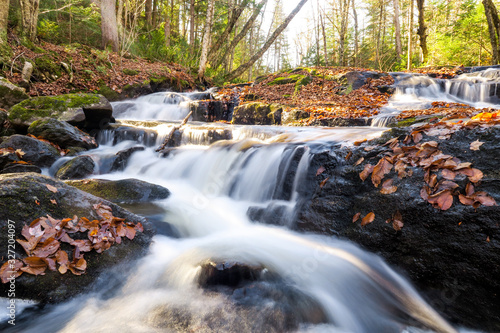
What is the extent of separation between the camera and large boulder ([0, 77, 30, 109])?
6.96 metres

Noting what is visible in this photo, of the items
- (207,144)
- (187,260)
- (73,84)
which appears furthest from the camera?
(73,84)

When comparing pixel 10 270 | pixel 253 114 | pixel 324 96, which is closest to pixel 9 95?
pixel 253 114

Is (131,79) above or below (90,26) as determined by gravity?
below

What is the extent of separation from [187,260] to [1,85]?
8039 mm

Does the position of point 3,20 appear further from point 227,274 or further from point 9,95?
point 227,274

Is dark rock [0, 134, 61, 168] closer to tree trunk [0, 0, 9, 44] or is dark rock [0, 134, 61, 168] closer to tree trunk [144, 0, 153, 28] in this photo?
tree trunk [0, 0, 9, 44]

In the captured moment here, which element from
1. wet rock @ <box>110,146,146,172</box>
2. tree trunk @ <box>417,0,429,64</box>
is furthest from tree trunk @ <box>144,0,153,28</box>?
tree trunk @ <box>417,0,429,64</box>

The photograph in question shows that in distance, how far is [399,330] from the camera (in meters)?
2.08

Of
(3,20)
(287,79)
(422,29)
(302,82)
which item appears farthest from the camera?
(422,29)

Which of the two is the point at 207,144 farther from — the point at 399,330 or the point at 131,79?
the point at 131,79

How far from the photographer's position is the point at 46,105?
691cm

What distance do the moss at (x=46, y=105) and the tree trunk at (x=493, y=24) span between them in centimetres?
1633

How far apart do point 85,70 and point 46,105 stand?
4.38m

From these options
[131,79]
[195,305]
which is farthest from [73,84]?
[195,305]
